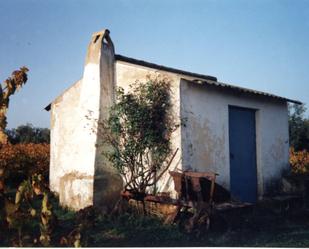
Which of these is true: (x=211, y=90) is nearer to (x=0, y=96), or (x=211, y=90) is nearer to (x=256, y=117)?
(x=256, y=117)

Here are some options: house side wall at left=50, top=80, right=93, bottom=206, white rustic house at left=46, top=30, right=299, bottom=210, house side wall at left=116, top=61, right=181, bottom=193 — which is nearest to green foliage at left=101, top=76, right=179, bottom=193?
house side wall at left=116, top=61, right=181, bottom=193

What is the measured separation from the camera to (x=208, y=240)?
21.2 feet

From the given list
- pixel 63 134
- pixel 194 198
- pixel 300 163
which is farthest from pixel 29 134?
pixel 194 198

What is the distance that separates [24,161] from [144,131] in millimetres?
6782

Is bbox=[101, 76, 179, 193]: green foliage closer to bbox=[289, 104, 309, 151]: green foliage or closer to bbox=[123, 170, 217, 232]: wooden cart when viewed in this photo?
bbox=[123, 170, 217, 232]: wooden cart

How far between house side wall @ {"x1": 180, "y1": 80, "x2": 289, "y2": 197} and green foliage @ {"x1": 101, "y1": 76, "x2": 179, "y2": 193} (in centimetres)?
46

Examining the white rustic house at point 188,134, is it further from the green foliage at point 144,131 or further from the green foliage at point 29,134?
the green foliage at point 29,134

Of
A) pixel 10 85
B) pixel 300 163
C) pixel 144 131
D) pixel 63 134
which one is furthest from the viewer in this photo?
pixel 300 163

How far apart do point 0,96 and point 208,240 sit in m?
4.50

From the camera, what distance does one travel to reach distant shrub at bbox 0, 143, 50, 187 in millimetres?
12477

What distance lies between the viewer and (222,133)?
9094mm

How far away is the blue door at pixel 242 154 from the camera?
9.48 metres

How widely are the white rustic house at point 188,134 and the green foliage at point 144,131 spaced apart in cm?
25

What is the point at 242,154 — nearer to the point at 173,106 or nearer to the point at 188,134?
the point at 188,134
